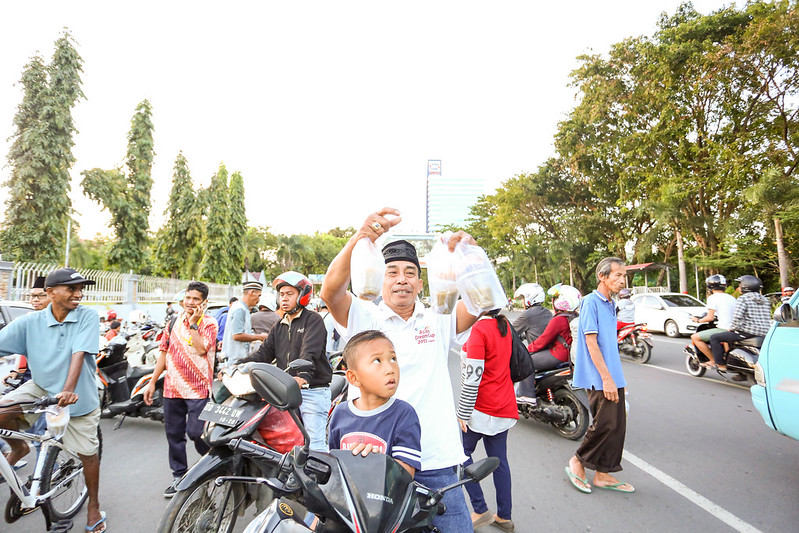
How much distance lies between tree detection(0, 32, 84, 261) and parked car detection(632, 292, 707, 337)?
26.5 metres

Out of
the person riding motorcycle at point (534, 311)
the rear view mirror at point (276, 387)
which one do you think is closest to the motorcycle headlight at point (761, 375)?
the person riding motorcycle at point (534, 311)

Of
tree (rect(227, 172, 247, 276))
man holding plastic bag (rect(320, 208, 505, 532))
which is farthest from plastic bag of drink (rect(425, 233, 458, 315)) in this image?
tree (rect(227, 172, 247, 276))

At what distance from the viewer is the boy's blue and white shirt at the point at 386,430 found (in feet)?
5.15

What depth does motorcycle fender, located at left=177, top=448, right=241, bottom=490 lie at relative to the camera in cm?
240

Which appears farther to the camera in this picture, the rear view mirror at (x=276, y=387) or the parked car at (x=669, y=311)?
the parked car at (x=669, y=311)

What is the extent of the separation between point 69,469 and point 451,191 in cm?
14840

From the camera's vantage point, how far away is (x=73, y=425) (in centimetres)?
318

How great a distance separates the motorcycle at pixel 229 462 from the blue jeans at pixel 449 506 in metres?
1.02

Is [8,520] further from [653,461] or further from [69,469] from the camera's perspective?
[653,461]

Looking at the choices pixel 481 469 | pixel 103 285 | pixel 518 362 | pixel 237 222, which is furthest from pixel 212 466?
pixel 237 222

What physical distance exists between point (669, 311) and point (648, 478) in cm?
1166

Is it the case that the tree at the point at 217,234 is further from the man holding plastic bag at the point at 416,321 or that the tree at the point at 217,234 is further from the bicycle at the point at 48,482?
the man holding plastic bag at the point at 416,321

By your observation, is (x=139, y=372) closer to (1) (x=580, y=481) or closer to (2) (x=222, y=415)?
(2) (x=222, y=415)

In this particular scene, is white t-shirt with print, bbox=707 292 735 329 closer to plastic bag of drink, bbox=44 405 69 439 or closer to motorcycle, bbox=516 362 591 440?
motorcycle, bbox=516 362 591 440
